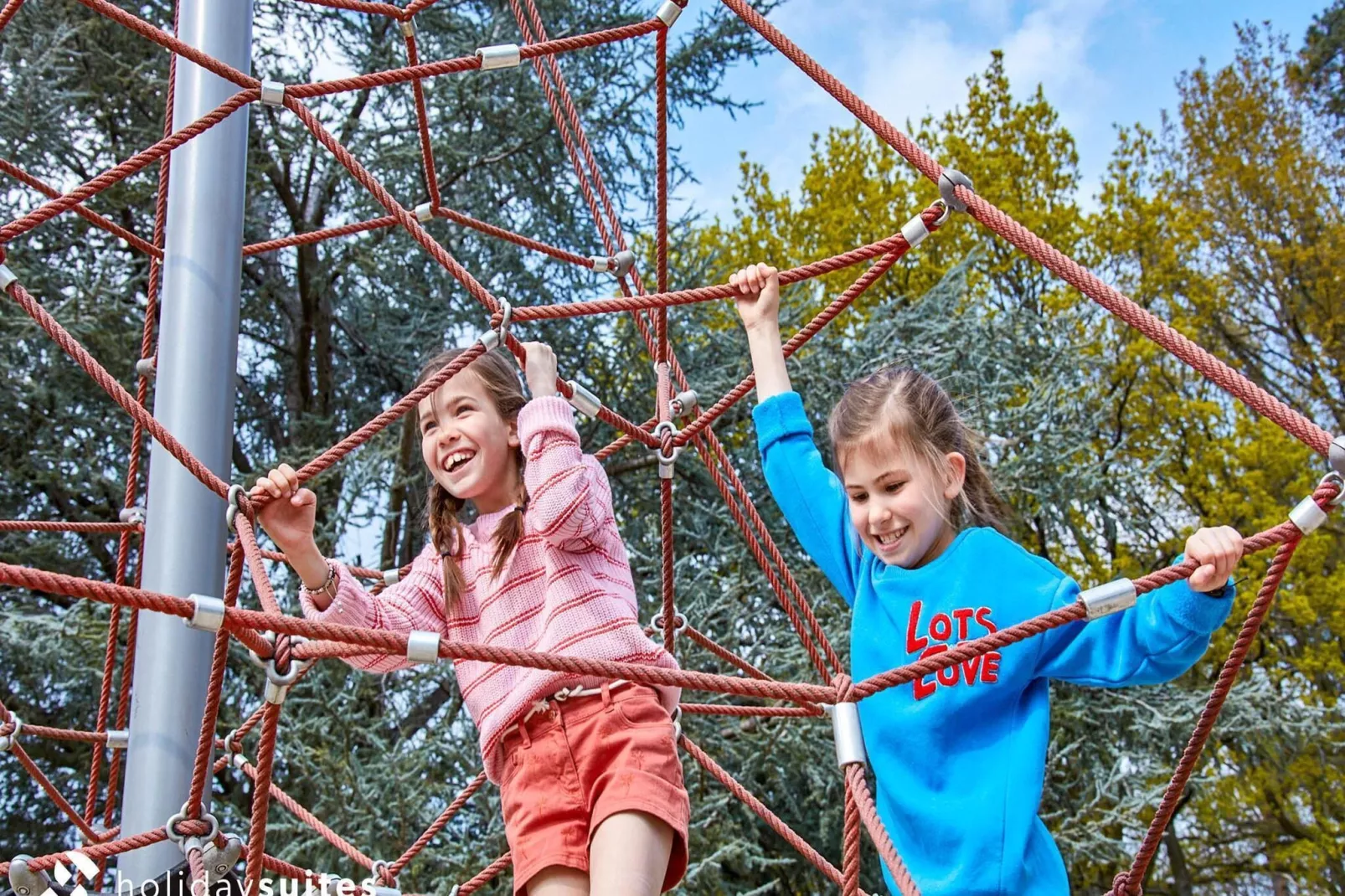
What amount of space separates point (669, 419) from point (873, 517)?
0.48 m

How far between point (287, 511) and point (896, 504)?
473mm

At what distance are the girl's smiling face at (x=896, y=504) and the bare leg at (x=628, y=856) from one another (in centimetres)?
28

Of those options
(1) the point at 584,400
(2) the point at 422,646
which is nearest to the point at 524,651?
(2) the point at 422,646

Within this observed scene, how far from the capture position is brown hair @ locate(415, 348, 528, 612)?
111 centimetres

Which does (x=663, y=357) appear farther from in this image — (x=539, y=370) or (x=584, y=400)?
(x=539, y=370)

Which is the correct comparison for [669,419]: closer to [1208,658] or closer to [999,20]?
[1208,658]

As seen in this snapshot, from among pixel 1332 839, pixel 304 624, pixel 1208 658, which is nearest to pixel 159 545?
pixel 304 624

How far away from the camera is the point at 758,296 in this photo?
114 cm

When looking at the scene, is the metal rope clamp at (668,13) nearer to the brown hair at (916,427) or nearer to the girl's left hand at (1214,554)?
the brown hair at (916,427)

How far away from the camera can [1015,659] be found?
3.10 feet

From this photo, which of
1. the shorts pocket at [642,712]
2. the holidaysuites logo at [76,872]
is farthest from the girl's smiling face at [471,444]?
the holidaysuites logo at [76,872]

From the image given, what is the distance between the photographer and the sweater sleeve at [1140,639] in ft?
2.68

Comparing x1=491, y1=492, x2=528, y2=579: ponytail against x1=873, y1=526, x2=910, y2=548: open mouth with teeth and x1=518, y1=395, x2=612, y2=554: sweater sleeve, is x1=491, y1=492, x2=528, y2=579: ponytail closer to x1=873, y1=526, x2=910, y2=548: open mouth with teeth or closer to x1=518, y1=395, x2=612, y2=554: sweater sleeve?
x1=518, y1=395, x2=612, y2=554: sweater sleeve

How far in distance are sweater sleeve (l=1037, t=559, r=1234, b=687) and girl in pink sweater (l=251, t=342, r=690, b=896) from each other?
310 millimetres
